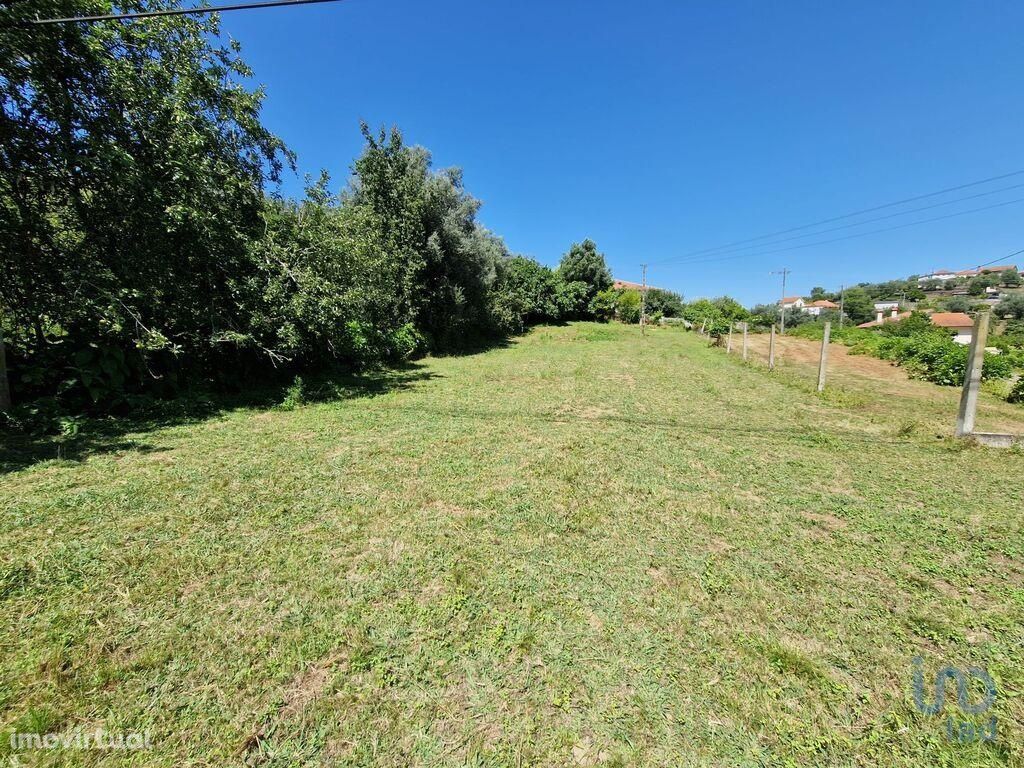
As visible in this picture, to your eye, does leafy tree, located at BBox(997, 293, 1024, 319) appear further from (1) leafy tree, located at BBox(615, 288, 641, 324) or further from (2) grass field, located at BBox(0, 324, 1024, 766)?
(2) grass field, located at BBox(0, 324, 1024, 766)

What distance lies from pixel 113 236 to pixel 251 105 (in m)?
2.97

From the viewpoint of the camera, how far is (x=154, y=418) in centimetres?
555

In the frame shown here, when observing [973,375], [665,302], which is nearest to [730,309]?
[665,302]

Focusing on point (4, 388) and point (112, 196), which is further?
point (112, 196)

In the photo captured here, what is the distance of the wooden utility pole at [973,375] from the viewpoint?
4.81 metres

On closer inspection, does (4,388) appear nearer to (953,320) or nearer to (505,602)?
(505,602)

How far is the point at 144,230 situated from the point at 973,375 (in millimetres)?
11309

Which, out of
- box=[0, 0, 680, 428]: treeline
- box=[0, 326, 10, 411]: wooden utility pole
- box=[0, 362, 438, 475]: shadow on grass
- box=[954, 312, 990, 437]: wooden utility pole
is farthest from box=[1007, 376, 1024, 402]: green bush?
box=[0, 326, 10, 411]: wooden utility pole

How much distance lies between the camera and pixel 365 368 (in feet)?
36.1

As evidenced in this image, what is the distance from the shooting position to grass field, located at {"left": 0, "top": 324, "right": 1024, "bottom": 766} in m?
1.53

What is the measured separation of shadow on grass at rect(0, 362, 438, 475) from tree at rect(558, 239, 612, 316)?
85.9 ft

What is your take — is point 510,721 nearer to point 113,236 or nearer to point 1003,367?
point 113,236

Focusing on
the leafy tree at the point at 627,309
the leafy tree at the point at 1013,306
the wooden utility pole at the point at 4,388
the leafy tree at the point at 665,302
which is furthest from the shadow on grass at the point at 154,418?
the leafy tree at the point at 1013,306

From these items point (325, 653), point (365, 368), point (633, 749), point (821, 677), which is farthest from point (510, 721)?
point (365, 368)
